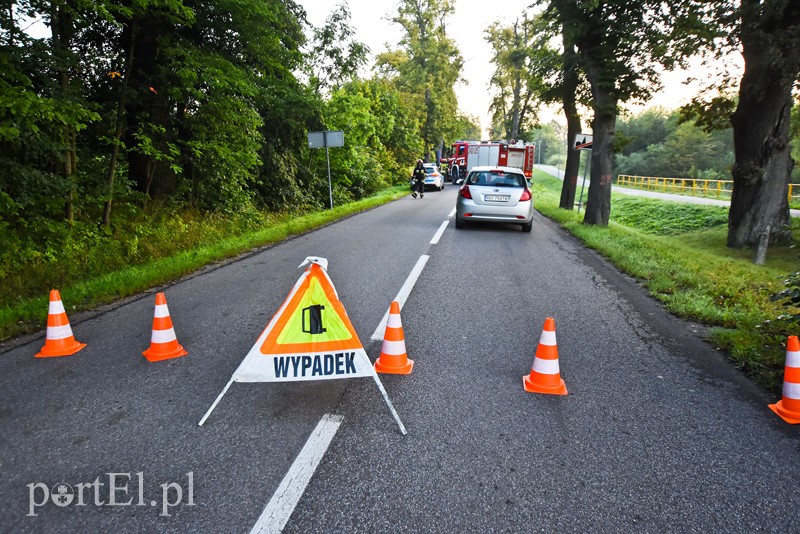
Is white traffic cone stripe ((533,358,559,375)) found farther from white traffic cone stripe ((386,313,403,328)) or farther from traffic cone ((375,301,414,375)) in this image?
white traffic cone stripe ((386,313,403,328))

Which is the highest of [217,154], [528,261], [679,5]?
[679,5]

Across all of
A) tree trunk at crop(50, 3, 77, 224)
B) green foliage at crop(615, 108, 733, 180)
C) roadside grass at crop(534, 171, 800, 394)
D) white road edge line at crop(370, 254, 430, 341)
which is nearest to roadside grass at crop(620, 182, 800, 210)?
roadside grass at crop(534, 171, 800, 394)

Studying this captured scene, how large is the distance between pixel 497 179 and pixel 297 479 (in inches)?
440

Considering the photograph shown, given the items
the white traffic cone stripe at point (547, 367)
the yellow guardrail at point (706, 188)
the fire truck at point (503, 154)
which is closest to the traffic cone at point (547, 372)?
the white traffic cone stripe at point (547, 367)

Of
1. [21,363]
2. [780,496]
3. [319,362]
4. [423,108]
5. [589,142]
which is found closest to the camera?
[780,496]

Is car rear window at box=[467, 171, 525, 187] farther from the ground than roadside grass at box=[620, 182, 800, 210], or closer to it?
farther from the ground

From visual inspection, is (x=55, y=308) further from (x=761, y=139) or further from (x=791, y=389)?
(x=761, y=139)

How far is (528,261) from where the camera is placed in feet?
29.5

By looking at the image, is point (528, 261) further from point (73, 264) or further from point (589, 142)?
point (589, 142)

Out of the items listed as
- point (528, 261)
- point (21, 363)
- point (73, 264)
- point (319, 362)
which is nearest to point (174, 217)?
point (73, 264)

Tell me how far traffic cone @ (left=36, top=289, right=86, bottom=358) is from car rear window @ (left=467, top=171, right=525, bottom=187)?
10.2m

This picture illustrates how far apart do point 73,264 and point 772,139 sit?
15.4 meters

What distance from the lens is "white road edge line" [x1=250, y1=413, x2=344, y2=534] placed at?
2213mm

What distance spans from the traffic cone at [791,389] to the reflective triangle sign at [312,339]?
9.93 feet
